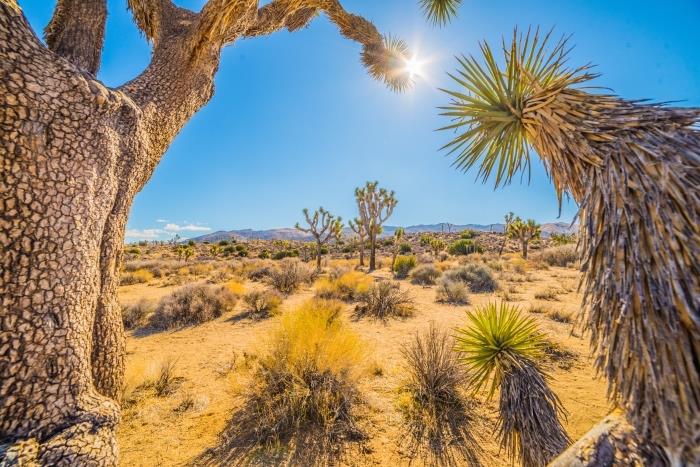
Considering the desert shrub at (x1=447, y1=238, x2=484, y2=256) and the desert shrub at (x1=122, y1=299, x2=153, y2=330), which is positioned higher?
the desert shrub at (x1=447, y1=238, x2=484, y2=256)

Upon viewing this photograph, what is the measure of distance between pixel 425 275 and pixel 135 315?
12.0m

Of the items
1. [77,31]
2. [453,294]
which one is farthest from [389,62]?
[453,294]

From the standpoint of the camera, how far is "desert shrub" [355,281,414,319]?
336 inches

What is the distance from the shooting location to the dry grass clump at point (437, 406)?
3.17 meters

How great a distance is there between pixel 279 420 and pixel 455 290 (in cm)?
843

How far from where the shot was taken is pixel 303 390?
11.9 feet

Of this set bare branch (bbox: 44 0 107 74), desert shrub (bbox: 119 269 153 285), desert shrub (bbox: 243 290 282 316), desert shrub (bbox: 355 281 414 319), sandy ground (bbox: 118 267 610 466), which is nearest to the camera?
bare branch (bbox: 44 0 107 74)

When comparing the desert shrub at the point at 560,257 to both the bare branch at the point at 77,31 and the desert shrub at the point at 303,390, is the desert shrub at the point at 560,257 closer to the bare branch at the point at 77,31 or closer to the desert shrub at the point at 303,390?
the desert shrub at the point at 303,390

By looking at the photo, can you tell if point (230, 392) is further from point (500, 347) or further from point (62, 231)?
point (500, 347)

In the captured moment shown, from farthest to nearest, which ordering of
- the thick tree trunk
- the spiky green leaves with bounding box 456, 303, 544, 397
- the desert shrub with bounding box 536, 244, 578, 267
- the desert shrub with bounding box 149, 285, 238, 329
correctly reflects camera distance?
the desert shrub with bounding box 536, 244, 578, 267, the desert shrub with bounding box 149, 285, 238, 329, the spiky green leaves with bounding box 456, 303, 544, 397, the thick tree trunk

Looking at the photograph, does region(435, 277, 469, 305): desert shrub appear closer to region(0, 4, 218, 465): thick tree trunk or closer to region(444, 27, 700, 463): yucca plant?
region(444, 27, 700, 463): yucca plant

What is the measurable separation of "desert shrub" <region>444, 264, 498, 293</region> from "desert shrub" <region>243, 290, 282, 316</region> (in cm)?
760

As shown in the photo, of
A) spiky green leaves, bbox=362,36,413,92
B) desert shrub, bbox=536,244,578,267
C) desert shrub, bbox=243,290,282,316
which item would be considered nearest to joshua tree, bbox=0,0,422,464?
spiky green leaves, bbox=362,36,413,92

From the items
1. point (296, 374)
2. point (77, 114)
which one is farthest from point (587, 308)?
point (77, 114)
